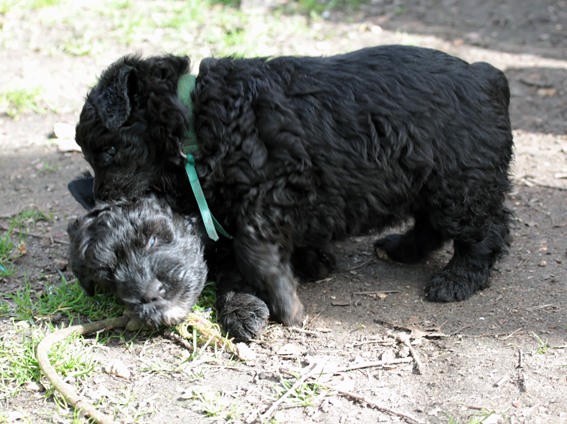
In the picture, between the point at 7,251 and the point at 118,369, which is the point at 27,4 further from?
the point at 118,369

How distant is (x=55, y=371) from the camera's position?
104 inches

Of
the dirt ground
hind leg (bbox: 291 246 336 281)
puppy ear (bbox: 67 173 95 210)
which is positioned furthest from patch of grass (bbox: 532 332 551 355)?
puppy ear (bbox: 67 173 95 210)

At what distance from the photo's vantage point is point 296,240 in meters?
3.13

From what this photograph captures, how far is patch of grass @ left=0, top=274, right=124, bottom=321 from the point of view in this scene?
125 inches

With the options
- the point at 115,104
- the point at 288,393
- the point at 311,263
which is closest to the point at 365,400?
the point at 288,393

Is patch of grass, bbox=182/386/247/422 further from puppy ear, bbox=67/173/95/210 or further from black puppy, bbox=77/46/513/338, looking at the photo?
puppy ear, bbox=67/173/95/210

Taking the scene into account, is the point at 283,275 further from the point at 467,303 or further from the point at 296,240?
the point at 467,303

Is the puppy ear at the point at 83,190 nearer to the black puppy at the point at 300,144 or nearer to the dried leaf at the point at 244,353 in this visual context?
the black puppy at the point at 300,144

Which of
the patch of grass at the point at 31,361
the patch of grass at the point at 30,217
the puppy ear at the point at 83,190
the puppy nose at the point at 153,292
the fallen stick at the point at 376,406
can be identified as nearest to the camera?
the fallen stick at the point at 376,406

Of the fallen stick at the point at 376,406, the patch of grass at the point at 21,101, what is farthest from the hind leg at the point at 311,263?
the patch of grass at the point at 21,101

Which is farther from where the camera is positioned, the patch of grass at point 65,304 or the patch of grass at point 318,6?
the patch of grass at point 318,6

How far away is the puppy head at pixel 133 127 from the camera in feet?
9.75

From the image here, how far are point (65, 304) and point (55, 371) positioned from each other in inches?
26.0

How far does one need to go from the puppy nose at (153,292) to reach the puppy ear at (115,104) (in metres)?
0.88
